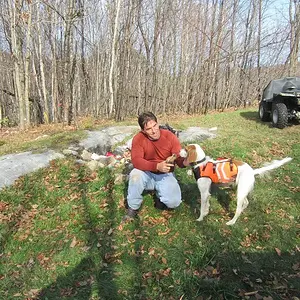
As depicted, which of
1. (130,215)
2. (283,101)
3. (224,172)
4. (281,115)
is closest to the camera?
(224,172)

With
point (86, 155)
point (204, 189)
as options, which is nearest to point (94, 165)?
point (86, 155)

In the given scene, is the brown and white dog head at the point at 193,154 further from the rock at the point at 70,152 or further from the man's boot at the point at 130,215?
the rock at the point at 70,152

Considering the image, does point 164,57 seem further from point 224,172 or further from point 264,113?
point 224,172

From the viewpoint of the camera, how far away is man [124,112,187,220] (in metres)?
3.53

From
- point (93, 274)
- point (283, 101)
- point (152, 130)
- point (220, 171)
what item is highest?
point (283, 101)

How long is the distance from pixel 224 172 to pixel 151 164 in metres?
0.89

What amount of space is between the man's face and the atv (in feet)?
19.1

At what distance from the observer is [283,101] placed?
8531 mm

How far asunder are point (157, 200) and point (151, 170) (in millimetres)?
615

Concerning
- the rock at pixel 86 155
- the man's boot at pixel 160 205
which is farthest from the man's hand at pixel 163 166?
the rock at pixel 86 155

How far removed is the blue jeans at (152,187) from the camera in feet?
11.7

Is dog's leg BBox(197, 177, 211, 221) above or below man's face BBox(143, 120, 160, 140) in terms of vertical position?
below

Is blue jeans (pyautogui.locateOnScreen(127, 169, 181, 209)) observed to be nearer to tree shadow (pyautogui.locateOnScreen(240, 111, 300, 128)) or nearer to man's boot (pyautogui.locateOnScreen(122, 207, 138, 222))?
man's boot (pyautogui.locateOnScreen(122, 207, 138, 222))

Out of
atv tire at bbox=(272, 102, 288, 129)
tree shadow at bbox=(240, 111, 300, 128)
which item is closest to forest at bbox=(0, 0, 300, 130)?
tree shadow at bbox=(240, 111, 300, 128)
